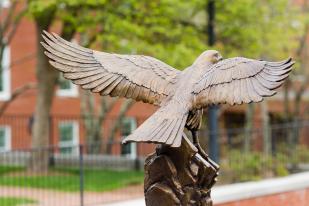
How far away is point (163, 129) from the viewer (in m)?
6.20

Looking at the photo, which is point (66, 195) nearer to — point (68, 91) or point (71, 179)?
point (71, 179)

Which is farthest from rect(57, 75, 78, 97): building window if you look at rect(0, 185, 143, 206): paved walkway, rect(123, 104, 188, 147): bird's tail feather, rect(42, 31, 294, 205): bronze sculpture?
rect(123, 104, 188, 147): bird's tail feather

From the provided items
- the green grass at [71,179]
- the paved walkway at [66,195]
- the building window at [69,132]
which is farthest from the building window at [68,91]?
Answer: the paved walkway at [66,195]

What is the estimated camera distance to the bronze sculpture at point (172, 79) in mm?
6590

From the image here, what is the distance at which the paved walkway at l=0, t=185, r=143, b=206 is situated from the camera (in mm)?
13812

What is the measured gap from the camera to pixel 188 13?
17.8 metres

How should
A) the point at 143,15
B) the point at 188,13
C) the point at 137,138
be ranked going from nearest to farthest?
the point at 137,138
the point at 143,15
the point at 188,13

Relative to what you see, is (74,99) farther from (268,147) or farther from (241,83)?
(241,83)

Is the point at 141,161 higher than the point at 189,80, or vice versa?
the point at 189,80

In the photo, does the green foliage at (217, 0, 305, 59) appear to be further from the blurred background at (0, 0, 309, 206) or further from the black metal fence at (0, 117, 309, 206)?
the black metal fence at (0, 117, 309, 206)

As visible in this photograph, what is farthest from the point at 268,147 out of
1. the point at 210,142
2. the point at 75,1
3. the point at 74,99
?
the point at 74,99

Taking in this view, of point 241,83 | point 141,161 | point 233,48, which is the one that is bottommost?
point 141,161

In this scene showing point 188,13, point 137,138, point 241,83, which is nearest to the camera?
point 137,138

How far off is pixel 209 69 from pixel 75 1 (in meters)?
8.30
